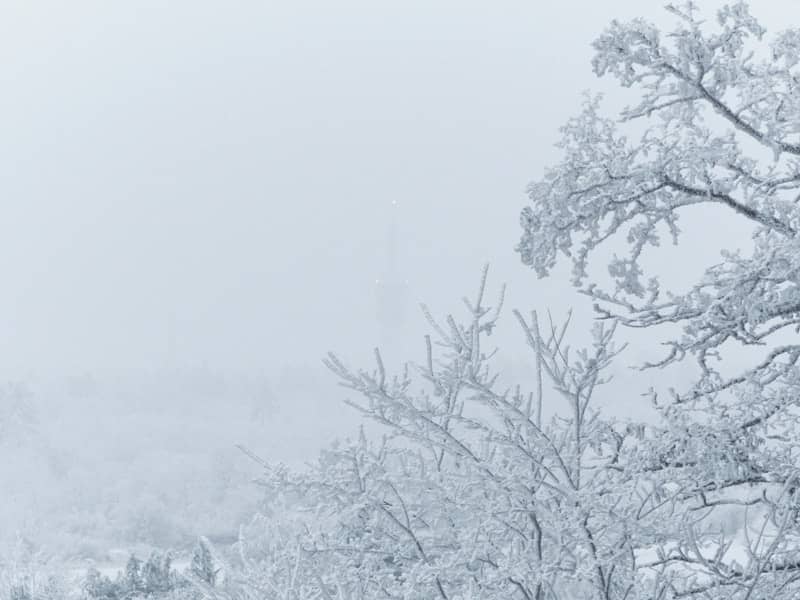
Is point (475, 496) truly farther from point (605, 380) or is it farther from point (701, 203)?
point (701, 203)

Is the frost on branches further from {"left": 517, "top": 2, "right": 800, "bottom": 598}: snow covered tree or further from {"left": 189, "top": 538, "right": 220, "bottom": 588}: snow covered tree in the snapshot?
{"left": 189, "top": 538, "right": 220, "bottom": 588}: snow covered tree

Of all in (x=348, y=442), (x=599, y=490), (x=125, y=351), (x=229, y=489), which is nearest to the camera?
(x=599, y=490)

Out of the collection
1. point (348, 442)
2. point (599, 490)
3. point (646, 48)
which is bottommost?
point (599, 490)

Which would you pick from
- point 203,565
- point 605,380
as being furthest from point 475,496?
point 203,565

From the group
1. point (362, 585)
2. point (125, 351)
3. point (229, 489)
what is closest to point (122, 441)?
point (229, 489)

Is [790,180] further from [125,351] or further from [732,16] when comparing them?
[125,351]

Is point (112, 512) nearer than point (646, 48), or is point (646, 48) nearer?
point (646, 48)

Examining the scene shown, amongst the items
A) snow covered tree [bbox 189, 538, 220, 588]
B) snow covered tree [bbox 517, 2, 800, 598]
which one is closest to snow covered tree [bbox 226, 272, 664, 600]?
snow covered tree [bbox 517, 2, 800, 598]

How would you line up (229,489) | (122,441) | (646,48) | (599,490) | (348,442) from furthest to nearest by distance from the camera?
(122,441) < (229,489) < (348,442) < (646,48) < (599,490)

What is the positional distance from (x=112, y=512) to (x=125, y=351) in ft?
411

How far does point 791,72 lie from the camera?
343cm

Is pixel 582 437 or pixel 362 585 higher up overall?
pixel 582 437

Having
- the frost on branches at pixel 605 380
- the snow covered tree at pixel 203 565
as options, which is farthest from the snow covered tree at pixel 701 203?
the snow covered tree at pixel 203 565

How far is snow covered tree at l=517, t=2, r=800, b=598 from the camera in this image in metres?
3.36
